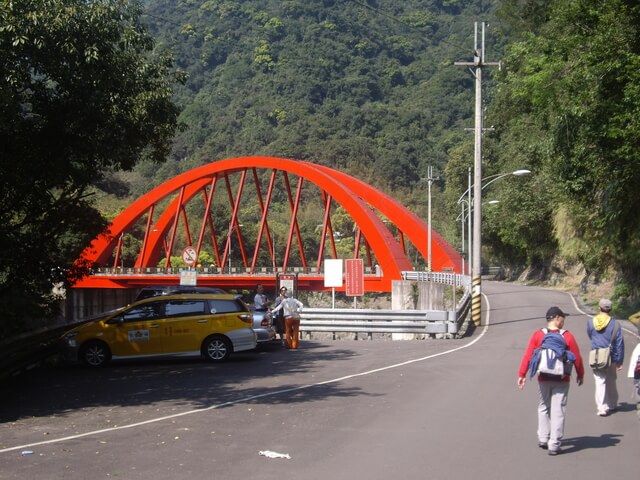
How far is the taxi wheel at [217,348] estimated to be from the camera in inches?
728

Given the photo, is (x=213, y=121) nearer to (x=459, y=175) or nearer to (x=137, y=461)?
(x=459, y=175)

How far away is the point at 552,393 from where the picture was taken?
900cm

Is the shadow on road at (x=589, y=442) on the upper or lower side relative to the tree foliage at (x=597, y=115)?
lower

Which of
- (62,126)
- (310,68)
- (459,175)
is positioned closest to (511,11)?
(459,175)

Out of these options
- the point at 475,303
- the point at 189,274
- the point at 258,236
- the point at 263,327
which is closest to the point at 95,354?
the point at 263,327

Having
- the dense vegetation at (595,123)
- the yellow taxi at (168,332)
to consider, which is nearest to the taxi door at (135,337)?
the yellow taxi at (168,332)

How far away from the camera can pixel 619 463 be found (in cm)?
855

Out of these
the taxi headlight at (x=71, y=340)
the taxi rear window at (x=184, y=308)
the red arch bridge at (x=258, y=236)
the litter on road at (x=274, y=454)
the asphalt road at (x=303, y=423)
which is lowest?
the asphalt road at (x=303, y=423)

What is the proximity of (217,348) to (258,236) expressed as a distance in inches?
1983

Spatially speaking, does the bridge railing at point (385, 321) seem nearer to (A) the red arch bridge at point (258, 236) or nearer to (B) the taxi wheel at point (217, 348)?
(A) the red arch bridge at point (258, 236)

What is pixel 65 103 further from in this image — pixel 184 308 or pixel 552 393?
pixel 552 393

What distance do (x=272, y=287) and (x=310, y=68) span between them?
107890mm

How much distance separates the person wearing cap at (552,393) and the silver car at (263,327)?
11.8 metres

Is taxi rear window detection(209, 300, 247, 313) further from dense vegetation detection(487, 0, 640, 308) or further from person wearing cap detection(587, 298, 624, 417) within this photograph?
dense vegetation detection(487, 0, 640, 308)
